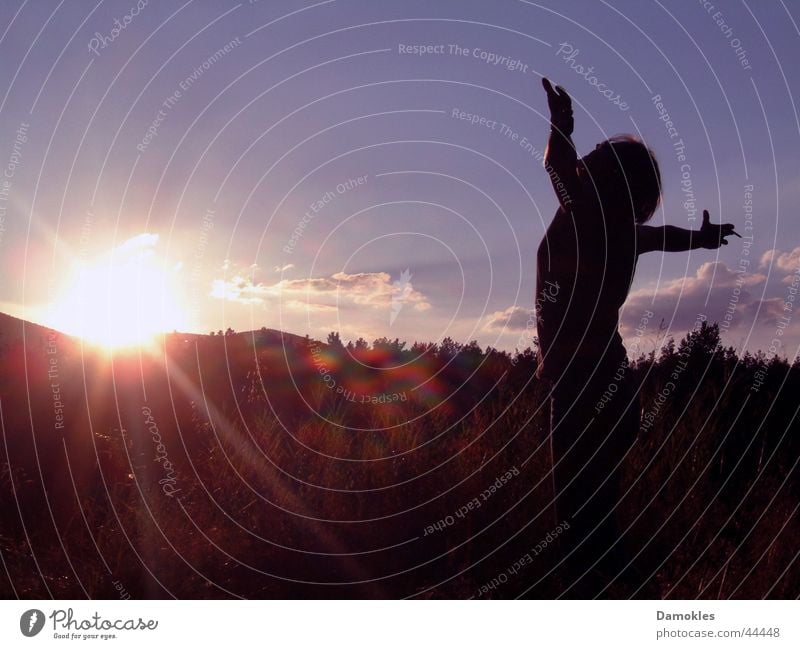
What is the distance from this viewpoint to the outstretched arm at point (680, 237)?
17.1 feet

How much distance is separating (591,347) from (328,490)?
6.91 ft

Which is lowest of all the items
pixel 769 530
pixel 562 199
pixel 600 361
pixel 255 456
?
pixel 769 530

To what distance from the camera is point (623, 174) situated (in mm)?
4988

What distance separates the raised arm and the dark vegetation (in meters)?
2.08

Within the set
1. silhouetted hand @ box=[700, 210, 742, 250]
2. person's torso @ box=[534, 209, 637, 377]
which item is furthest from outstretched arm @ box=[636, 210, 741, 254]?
person's torso @ box=[534, 209, 637, 377]

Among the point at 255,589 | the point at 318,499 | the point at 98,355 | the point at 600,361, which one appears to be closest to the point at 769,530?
the point at 600,361

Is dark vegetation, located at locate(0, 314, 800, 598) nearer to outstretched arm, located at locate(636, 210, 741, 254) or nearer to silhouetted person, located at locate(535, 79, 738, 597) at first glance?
silhouetted person, located at locate(535, 79, 738, 597)

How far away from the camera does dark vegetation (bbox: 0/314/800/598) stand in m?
5.06

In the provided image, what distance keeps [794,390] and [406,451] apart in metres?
4.50

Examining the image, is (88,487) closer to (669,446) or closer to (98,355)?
(98,355)

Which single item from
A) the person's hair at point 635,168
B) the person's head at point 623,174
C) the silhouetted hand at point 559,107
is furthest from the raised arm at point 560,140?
the person's hair at point 635,168

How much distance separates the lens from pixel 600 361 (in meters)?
4.85

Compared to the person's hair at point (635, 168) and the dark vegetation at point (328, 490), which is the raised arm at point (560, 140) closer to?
the person's hair at point (635, 168)

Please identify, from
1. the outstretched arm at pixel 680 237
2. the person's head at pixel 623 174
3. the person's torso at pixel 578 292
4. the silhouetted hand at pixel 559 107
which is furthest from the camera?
the outstretched arm at pixel 680 237
